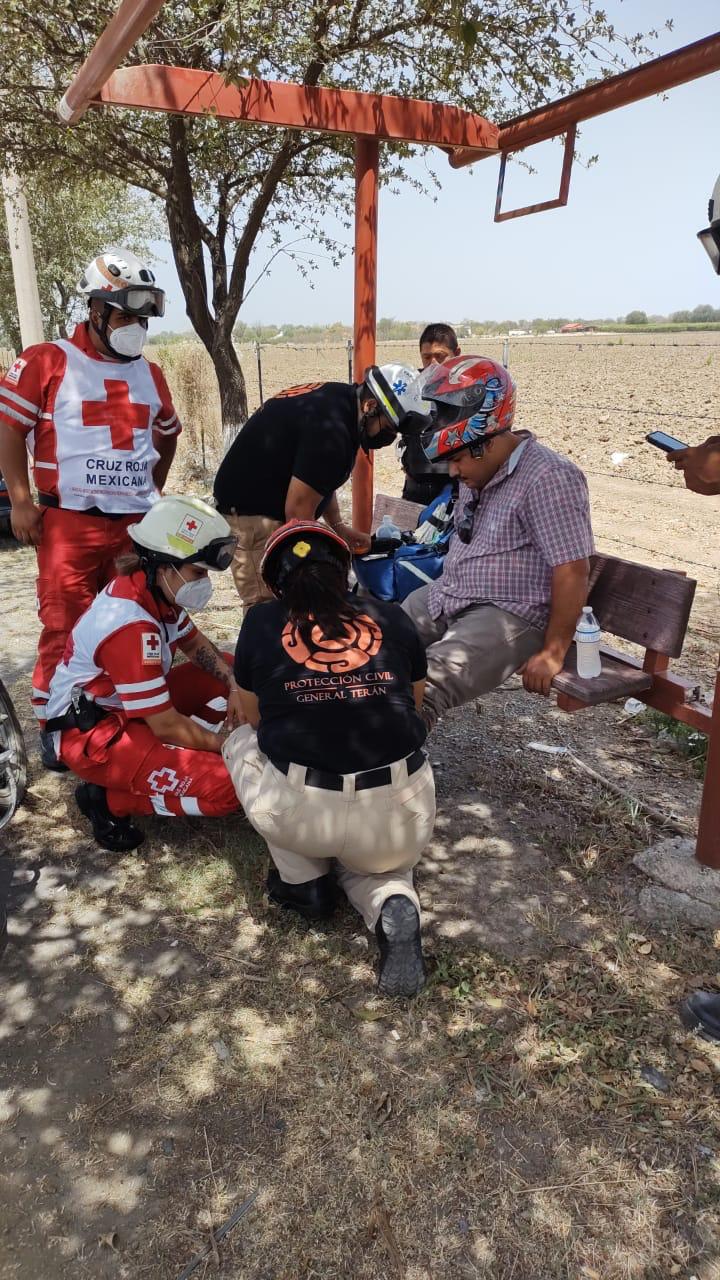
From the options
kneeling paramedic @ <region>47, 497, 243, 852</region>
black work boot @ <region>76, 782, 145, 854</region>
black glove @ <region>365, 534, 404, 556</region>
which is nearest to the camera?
kneeling paramedic @ <region>47, 497, 243, 852</region>

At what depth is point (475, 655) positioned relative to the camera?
3.50m

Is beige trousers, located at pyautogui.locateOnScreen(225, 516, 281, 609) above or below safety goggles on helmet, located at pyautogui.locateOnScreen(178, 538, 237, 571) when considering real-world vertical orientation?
below

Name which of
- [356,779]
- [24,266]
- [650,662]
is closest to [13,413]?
[356,779]

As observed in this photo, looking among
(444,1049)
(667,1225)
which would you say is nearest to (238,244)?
(444,1049)

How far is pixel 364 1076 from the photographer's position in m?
2.49

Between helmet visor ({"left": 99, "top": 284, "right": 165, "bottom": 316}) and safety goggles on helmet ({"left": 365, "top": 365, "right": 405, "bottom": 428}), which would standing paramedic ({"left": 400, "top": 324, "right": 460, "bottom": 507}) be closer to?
safety goggles on helmet ({"left": 365, "top": 365, "right": 405, "bottom": 428})

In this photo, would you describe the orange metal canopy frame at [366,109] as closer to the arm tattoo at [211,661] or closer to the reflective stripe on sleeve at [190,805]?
the arm tattoo at [211,661]

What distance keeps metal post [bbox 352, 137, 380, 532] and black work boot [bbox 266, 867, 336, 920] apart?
3.10 m

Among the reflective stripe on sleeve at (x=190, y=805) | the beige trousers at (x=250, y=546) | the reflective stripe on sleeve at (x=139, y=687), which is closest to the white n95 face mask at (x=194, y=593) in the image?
the reflective stripe on sleeve at (x=139, y=687)

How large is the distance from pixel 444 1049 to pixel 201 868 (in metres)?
1.29

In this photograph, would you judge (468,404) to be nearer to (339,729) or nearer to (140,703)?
(339,729)

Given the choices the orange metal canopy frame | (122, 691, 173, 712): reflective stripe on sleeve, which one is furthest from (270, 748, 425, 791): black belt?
the orange metal canopy frame

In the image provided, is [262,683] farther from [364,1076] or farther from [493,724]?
[493,724]

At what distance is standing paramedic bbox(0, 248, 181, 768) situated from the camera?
3.86m
